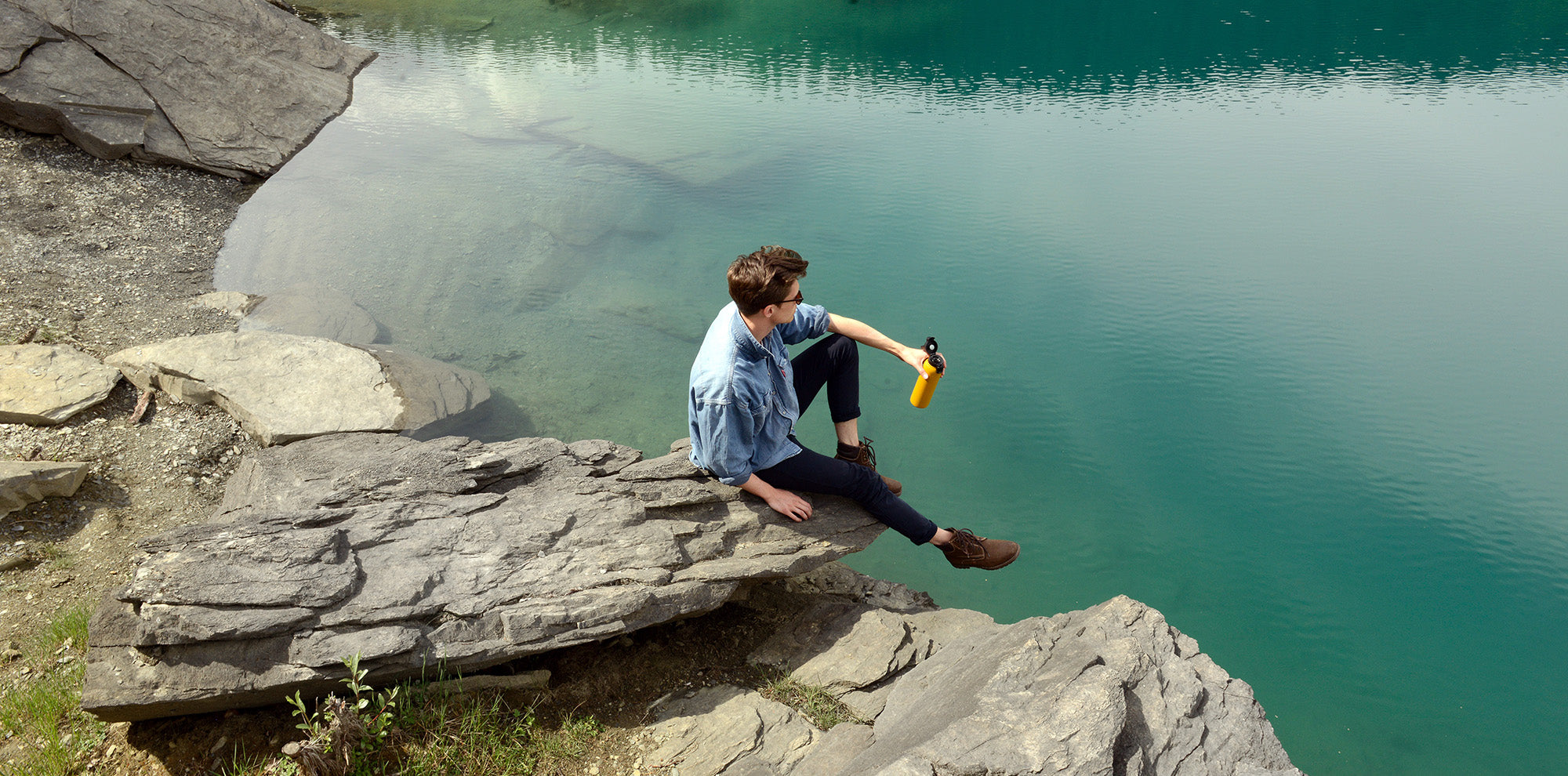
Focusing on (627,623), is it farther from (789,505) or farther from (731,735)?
(789,505)

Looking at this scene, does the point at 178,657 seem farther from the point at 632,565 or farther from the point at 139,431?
the point at 139,431

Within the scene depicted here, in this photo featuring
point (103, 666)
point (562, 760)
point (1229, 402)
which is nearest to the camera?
point (103, 666)

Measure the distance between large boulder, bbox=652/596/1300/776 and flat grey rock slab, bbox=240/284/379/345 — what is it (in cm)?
538

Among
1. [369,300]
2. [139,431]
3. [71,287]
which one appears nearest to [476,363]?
[369,300]

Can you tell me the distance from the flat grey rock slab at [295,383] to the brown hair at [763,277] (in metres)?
3.39

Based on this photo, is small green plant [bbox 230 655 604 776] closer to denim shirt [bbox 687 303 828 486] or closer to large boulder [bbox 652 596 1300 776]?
large boulder [bbox 652 596 1300 776]

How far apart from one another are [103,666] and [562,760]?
1.65 metres

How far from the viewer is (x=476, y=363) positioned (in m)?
7.33

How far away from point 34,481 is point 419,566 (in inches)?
101

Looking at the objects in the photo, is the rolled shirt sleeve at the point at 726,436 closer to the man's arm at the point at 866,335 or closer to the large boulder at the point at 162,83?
the man's arm at the point at 866,335

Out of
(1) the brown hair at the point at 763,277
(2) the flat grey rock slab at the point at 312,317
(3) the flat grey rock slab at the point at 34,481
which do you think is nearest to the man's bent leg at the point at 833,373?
(1) the brown hair at the point at 763,277

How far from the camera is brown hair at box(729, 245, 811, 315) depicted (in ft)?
11.2

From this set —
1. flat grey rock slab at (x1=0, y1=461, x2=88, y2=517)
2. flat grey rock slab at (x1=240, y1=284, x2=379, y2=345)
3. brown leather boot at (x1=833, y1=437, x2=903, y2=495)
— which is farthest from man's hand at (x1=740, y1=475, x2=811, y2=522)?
flat grey rock slab at (x1=240, y1=284, x2=379, y2=345)

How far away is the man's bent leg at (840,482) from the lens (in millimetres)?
4012
